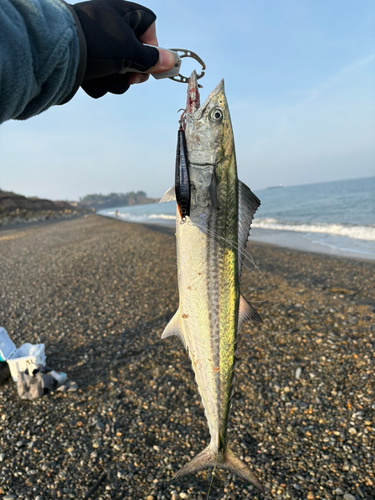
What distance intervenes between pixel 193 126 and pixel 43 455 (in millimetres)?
4449

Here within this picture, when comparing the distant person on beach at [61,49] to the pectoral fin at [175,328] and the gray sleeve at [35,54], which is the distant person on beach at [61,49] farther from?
the pectoral fin at [175,328]

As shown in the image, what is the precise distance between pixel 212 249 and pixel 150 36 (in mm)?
1834

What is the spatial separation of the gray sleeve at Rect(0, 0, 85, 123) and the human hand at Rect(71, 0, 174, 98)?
170mm

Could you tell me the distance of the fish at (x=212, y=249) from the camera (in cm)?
222

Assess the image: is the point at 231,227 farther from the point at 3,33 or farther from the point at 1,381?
the point at 1,381

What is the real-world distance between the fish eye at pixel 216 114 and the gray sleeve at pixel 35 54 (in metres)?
1.01

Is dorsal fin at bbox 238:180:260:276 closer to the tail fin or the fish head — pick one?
the fish head

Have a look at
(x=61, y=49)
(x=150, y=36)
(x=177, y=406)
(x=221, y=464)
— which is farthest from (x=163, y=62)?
(x=177, y=406)

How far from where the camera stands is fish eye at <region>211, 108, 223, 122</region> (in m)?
2.32

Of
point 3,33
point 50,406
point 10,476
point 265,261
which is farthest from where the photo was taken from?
point 265,261

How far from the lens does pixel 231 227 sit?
7.82 feet

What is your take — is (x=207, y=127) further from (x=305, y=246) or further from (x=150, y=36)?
(x=305, y=246)

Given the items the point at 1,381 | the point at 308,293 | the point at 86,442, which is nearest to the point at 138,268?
the point at 308,293

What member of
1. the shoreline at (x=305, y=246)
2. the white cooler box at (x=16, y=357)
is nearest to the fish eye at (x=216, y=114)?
the white cooler box at (x=16, y=357)
